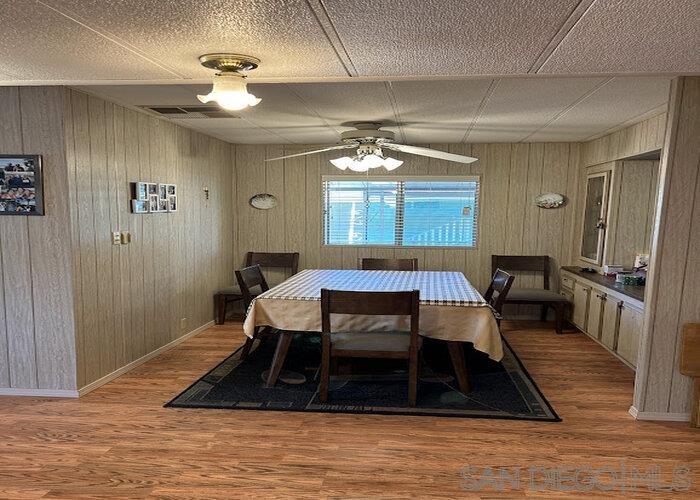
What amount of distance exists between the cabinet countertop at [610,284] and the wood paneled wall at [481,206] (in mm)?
418

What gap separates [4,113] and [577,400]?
438cm

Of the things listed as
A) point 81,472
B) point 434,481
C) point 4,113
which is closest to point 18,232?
point 4,113

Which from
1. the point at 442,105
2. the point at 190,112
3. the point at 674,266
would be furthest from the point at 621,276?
the point at 190,112

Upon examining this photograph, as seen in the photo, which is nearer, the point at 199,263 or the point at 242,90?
the point at 242,90

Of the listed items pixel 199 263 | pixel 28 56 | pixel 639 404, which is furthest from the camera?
pixel 199 263

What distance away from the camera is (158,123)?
3.99 meters

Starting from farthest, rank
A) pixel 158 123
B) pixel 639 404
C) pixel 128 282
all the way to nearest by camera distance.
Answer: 1. pixel 158 123
2. pixel 128 282
3. pixel 639 404

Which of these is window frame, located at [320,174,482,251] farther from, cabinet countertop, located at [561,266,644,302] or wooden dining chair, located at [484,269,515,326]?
wooden dining chair, located at [484,269,515,326]

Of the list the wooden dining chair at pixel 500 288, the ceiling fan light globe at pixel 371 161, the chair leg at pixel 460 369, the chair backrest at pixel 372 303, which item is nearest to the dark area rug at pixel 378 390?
the chair leg at pixel 460 369

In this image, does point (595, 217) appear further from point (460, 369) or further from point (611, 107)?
point (460, 369)

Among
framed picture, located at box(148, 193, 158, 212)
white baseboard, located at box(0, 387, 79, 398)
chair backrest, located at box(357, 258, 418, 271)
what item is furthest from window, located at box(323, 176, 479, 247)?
white baseboard, located at box(0, 387, 79, 398)

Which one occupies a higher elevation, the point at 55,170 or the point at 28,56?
the point at 28,56

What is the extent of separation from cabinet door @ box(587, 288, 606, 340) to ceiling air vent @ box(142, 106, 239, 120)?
12.6 ft

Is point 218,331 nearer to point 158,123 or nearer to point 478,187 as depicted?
point 158,123
